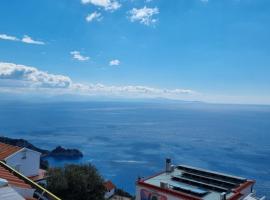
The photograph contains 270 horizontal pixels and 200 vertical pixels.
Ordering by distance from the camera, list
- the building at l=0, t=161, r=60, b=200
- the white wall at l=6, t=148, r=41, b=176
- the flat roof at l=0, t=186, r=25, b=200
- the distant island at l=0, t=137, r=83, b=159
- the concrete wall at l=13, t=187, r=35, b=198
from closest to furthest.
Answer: the flat roof at l=0, t=186, r=25, b=200, the building at l=0, t=161, r=60, b=200, the concrete wall at l=13, t=187, r=35, b=198, the white wall at l=6, t=148, r=41, b=176, the distant island at l=0, t=137, r=83, b=159

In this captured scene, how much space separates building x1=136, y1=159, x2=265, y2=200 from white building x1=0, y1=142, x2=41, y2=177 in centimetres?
1089

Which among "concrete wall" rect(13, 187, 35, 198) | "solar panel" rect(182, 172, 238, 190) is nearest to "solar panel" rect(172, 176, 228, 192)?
"solar panel" rect(182, 172, 238, 190)

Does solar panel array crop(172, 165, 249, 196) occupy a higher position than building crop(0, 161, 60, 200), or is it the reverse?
building crop(0, 161, 60, 200)

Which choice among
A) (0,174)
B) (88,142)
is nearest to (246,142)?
(88,142)

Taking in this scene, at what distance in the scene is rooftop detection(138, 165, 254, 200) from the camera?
68.5 ft

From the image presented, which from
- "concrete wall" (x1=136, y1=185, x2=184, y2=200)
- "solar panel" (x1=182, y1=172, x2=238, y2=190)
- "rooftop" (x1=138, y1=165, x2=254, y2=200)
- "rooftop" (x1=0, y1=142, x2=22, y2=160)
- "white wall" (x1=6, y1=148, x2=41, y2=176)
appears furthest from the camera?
"white wall" (x1=6, y1=148, x2=41, y2=176)

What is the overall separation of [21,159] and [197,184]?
52.4 ft

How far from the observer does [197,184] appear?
74.9 feet

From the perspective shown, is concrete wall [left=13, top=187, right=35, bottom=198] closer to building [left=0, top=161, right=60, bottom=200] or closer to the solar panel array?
building [left=0, top=161, right=60, bottom=200]

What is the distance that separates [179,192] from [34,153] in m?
14.8

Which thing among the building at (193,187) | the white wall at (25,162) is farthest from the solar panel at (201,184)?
the white wall at (25,162)

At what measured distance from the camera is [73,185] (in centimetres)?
2291

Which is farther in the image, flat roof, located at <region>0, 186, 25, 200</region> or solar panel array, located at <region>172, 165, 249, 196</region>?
solar panel array, located at <region>172, 165, 249, 196</region>

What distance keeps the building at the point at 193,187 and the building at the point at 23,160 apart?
1071 cm
